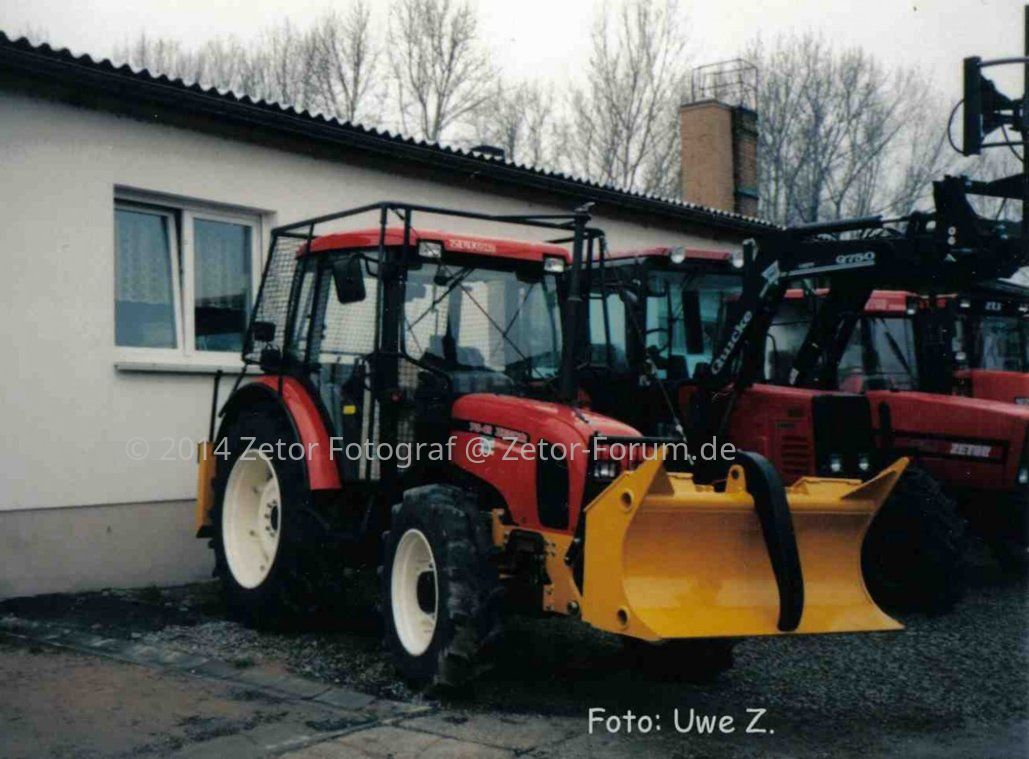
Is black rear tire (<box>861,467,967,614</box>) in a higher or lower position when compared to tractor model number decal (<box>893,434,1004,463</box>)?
lower

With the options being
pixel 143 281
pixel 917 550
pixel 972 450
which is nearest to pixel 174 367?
pixel 143 281

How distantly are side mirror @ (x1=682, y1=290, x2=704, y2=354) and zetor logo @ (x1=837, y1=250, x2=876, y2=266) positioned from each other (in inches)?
57.1

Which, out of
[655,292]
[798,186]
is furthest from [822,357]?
[798,186]

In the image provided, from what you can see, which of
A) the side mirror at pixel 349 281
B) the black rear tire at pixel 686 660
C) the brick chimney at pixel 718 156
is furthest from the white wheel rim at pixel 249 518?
the brick chimney at pixel 718 156

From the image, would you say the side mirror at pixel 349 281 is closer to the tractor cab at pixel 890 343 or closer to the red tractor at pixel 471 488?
the red tractor at pixel 471 488

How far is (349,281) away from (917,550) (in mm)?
4651

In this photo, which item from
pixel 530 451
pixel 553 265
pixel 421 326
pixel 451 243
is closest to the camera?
pixel 530 451

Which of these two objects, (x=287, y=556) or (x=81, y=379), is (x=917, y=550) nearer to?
(x=287, y=556)

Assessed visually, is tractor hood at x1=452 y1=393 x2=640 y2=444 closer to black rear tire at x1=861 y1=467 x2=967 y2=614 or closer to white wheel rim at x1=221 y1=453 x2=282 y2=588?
white wheel rim at x1=221 y1=453 x2=282 y2=588

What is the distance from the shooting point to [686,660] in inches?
265

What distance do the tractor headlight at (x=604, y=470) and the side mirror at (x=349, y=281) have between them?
5.80 ft

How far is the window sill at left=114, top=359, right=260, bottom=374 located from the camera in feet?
30.2

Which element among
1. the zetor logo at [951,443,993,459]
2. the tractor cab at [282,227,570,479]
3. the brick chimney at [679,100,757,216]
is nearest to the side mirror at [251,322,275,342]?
the tractor cab at [282,227,570,479]

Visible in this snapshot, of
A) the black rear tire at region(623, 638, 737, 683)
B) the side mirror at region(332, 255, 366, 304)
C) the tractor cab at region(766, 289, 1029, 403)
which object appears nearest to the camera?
the black rear tire at region(623, 638, 737, 683)
